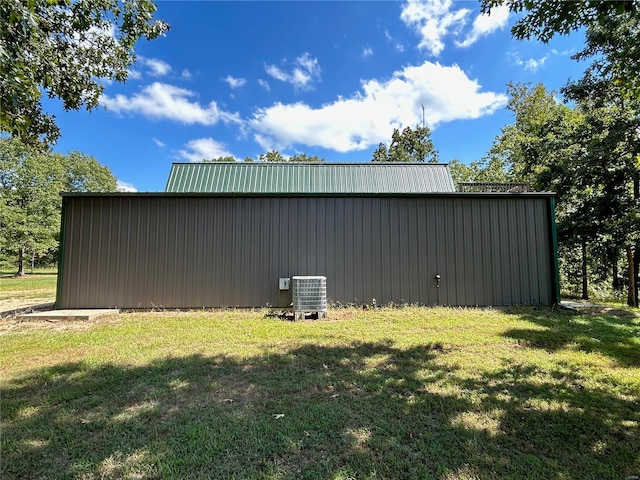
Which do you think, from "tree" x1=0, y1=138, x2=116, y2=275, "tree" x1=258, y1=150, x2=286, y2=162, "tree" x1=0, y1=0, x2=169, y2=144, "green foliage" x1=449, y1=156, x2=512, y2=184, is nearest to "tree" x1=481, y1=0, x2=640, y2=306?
"green foliage" x1=449, y1=156, x2=512, y2=184

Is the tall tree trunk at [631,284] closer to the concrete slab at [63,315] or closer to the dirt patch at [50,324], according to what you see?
the dirt patch at [50,324]

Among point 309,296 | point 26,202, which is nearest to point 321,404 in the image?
point 309,296

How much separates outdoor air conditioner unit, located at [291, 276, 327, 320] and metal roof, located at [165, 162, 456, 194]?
14.7ft

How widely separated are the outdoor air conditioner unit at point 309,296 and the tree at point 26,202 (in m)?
17.5

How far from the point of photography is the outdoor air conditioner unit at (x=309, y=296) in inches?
221

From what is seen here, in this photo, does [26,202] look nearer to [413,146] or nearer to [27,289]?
[27,289]

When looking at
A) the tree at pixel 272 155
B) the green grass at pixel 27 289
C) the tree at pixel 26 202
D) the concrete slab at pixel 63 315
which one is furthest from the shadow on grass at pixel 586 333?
the tree at pixel 272 155

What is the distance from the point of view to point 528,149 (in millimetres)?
11297

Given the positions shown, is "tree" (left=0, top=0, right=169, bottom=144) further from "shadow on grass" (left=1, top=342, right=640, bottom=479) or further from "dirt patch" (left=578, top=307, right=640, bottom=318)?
"dirt patch" (left=578, top=307, right=640, bottom=318)

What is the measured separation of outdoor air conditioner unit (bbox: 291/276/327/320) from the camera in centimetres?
562

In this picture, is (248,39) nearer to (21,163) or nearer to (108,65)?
(108,65)

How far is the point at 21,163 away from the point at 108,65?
18.2 metres

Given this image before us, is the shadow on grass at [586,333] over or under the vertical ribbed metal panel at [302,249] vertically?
under

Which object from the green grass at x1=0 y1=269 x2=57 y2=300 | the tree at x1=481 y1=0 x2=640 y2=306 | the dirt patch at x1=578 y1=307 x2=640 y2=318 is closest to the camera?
the dirt patch at x1=578 y1=307 x2=640 y2=318
